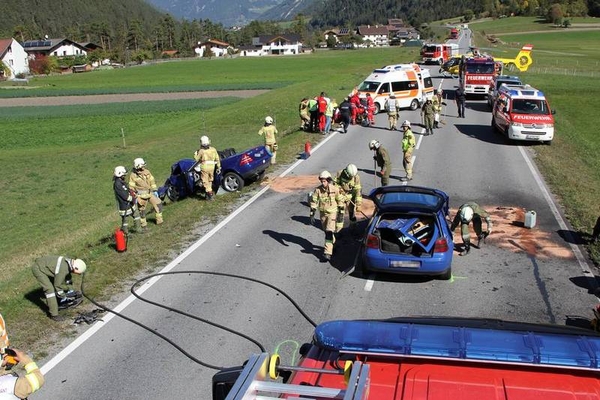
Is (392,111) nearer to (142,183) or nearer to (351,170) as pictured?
(351,170)

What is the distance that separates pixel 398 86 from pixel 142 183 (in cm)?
1997

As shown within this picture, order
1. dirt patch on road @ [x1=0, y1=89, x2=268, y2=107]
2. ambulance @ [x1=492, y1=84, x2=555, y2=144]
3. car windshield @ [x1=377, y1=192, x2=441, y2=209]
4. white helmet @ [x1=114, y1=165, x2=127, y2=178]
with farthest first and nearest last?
dirt patch on road @ [x1=0, y1=89, x2=268, y2=107]
ambulance @ [x1=492, y1=84, x2=555, y2=144]
white helmet @ [x1=114, y1=165, x2=127, y2=178]
car windshield @ [x1=377, y1=192, x2=441, y2=209]

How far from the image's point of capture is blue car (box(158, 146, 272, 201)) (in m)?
17.4

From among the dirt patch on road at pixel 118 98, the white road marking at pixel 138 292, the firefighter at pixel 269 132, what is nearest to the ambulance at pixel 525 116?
the firefighter at pixel 269 132

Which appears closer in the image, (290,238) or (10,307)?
(10,307)

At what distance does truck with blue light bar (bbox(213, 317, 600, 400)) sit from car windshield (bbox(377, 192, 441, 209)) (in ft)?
22.0

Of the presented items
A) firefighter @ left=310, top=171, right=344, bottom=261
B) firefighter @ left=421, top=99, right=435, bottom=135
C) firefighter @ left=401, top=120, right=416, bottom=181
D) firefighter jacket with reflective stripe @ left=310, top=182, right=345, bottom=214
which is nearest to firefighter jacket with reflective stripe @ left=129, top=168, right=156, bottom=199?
firefighter @ left=310, top=171, right=344, bottom=261

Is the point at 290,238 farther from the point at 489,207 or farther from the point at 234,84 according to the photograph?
the point at 234,84

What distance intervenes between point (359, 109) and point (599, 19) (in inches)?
A: 6402

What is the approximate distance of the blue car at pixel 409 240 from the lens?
10578 mm

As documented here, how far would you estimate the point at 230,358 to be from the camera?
335 inches

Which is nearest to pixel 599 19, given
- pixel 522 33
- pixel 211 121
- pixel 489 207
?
pixel 522 33

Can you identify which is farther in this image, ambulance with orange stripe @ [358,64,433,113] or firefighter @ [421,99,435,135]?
ambulance with orange stripe @ [358,64,433,113]

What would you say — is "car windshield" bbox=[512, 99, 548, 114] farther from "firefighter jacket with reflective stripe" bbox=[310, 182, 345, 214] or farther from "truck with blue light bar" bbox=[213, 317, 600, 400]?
"truck with blue light bar" bbox=[213, 317, 600, 400]
